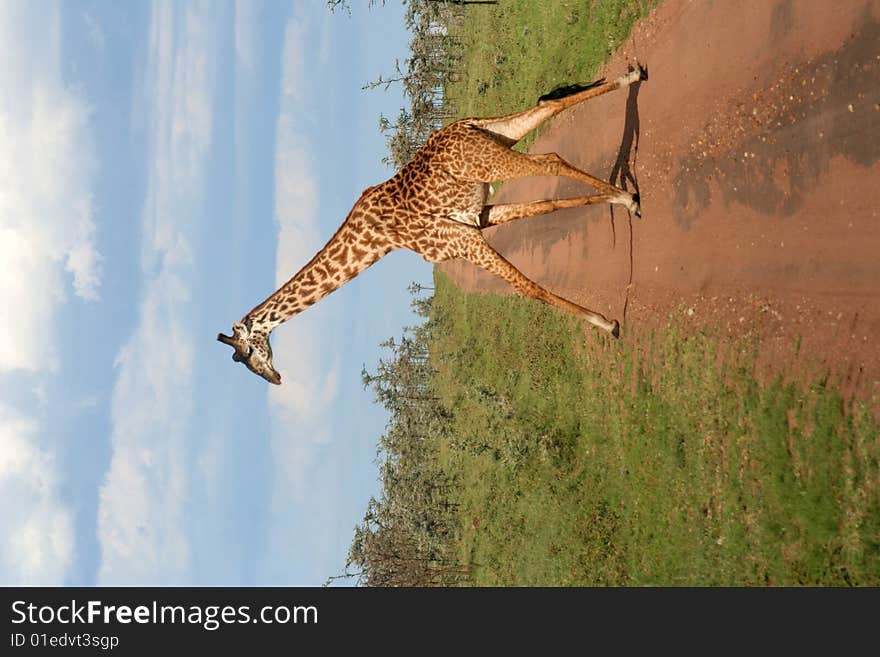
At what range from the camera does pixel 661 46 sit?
560 inches

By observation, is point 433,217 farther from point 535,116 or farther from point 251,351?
point 251,351

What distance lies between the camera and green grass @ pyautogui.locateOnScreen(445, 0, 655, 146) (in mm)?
18016

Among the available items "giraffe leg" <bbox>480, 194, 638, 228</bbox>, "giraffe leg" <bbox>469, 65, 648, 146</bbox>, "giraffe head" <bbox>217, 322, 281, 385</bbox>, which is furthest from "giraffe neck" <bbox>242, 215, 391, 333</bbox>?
"giraffe leg" <bbox>469, 65, 648, 146</bbox>

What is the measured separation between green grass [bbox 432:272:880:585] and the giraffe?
267 centimetres

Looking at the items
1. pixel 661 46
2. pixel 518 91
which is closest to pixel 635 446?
pixel 661 46

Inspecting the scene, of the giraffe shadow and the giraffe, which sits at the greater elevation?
the giraffe shadow

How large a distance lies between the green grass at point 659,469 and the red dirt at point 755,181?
631 millimetres

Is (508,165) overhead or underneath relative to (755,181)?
overhead

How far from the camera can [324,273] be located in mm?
13562

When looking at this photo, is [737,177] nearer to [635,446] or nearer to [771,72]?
[771,72]

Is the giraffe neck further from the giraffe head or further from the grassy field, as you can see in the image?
the grassy field

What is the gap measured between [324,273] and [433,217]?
2224 millimetres

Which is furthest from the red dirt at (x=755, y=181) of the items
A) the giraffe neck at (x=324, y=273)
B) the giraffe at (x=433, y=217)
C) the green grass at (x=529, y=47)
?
the giraffe neck at (x=324, y=273)

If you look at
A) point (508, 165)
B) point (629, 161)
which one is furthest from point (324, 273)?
point (629, 161)
